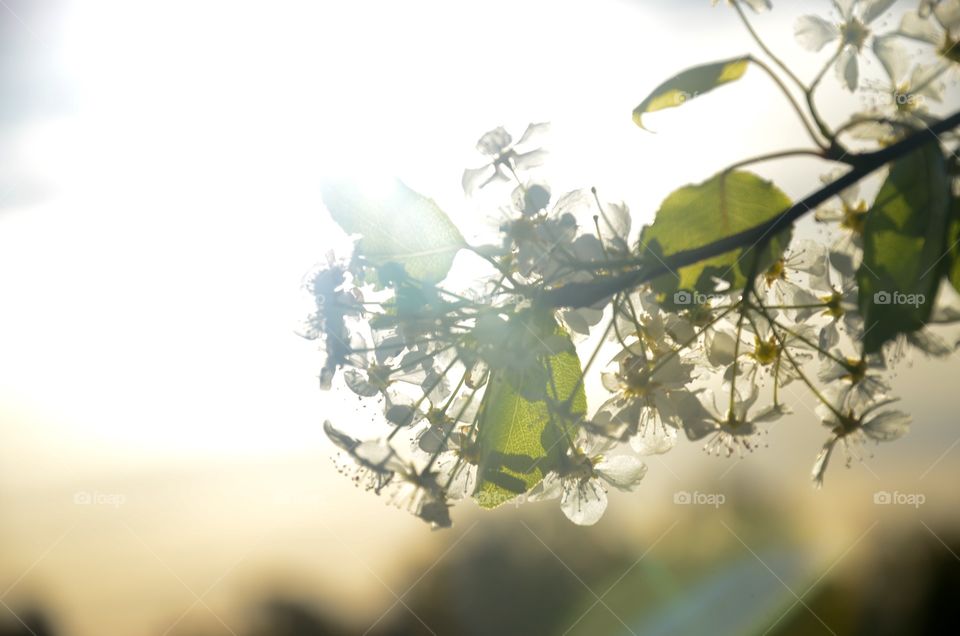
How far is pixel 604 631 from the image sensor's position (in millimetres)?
5234

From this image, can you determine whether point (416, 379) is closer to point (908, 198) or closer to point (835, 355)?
point (835, 355)

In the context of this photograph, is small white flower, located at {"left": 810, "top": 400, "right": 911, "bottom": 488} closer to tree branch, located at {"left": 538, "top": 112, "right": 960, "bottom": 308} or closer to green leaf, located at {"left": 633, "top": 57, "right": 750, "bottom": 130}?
tree branch, located at {"left": 538, "top": 112, "right": 960, "bottom": 308}

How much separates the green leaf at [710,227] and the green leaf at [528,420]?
0.17m

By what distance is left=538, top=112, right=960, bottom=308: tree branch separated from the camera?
1036mm

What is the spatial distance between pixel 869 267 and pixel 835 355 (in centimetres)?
27

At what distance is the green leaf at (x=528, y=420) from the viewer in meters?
1.21

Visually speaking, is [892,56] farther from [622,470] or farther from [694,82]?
[622,470]

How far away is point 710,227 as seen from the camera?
1206 mm

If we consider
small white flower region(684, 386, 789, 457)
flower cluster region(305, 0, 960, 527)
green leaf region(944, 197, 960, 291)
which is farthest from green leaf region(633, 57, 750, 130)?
small white flower region(684, 386, 789, 457)

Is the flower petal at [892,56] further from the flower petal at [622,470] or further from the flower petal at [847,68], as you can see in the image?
the flower petal at [622,470]

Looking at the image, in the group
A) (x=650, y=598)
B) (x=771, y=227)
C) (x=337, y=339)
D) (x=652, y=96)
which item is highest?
(x=652, y=96)

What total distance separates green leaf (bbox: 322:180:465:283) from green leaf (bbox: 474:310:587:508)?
0.19 m

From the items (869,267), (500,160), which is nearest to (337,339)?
(500,160)

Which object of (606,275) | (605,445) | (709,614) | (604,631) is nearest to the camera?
(606,275)
